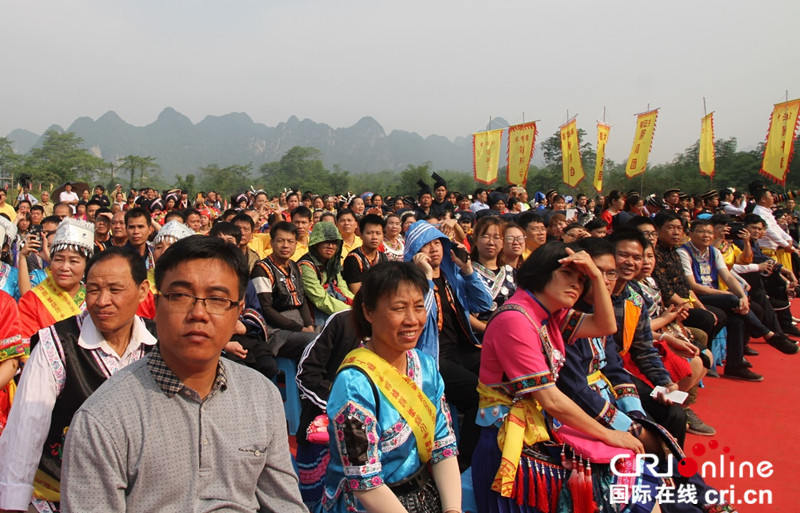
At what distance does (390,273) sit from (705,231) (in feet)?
16.6

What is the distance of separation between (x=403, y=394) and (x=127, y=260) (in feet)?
4.51

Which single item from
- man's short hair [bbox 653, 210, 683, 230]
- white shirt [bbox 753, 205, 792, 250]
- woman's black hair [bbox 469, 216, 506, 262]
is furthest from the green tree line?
woman's black hair [bbox 469, 216, 506, 262]

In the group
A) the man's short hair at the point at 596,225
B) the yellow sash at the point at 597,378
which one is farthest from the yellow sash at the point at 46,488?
the man's short hair at the point at 596,225

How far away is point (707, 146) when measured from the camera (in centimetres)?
1633

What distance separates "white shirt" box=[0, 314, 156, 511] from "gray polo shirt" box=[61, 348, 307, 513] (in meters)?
0.78

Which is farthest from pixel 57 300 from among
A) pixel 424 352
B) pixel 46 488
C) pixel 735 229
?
pixel 735 229

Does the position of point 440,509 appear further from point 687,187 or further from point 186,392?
point 687,187

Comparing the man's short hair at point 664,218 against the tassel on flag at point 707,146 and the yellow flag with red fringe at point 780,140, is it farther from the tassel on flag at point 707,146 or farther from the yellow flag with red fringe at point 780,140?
the tassel on flag at point 707,146

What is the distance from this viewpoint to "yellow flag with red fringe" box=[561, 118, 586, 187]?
52.2 ft

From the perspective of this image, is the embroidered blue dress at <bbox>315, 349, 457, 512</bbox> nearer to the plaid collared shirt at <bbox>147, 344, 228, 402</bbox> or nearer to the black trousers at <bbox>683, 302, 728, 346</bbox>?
the plaid collared shirt at <bbox>147, 344, 228, 402</bbox>

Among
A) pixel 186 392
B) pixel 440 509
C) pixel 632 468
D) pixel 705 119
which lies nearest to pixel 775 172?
pixel 705 119

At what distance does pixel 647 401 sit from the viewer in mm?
3281

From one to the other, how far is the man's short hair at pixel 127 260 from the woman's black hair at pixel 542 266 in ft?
6.22

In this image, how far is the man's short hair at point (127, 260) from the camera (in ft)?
7.44
